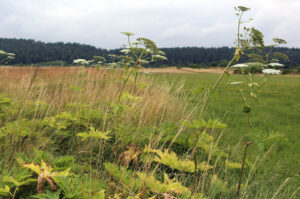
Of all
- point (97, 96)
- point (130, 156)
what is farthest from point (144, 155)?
point (97, 96)

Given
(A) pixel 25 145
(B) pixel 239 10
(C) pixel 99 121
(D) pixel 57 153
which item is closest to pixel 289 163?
(B) pixel 239 10

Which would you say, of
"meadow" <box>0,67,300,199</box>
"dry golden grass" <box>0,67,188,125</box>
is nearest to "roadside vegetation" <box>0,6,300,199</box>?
"meadow" <box>0,67,300,199</box>

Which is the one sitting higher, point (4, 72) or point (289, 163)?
point (4, 72)

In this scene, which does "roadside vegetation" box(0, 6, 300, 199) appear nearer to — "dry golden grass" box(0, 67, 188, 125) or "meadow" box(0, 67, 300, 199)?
"meadow" box(0, 67, 300, 199)

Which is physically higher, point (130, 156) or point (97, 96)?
point (97, 96)

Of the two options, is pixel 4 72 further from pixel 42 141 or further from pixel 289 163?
pixel 289 163

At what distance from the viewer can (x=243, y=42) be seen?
2193 millimetres

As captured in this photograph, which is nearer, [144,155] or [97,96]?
[144,155]

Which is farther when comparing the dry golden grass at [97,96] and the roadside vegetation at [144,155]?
the dry golden grass at [97,96]

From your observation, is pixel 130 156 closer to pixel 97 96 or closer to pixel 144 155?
pixel 144 155

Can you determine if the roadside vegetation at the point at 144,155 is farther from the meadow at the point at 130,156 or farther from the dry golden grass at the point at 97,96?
the dry golden grass at the point at 97,96

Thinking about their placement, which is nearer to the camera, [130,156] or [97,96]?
[130,156]

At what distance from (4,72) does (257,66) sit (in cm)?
937

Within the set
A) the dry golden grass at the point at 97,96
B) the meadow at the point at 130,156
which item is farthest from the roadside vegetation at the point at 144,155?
the dry golden grass at the point at 97,96
